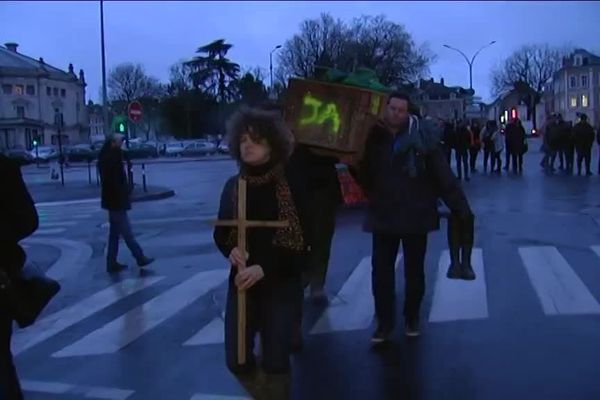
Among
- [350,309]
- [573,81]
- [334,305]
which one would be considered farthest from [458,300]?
[573,81]

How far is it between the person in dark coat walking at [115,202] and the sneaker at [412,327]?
5.27 m

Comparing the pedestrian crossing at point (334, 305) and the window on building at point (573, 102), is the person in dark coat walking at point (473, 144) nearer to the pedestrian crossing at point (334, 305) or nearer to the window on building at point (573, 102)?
the pedestrian crossing at point (334, 305)

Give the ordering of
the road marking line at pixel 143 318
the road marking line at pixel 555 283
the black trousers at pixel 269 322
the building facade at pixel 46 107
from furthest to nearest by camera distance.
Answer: the building facade at pixel 46 107 → the road marking line at pixel 555 283 → the road marking line at pixel 143 318 → the black trousers at pixel 269 322

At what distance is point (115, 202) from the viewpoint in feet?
34.9

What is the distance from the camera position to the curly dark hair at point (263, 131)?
4020mm

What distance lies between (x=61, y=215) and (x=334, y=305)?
13.5 m

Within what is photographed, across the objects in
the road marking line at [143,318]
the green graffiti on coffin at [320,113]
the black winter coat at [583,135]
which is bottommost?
the road marking line at [143,318]

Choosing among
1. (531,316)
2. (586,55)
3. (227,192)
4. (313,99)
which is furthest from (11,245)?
(586,55)

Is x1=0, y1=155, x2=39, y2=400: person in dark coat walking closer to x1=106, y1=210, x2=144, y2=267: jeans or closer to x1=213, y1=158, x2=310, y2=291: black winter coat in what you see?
x1=213, y1=158, x2=310, y2=291: black winter coat

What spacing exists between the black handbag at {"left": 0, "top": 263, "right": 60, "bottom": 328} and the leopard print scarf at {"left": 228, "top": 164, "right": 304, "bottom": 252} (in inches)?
40.0

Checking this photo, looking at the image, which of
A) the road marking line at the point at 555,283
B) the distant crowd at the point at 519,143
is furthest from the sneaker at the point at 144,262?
the distant crowd at the point at 519,143

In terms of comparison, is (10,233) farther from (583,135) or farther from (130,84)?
(130,84)

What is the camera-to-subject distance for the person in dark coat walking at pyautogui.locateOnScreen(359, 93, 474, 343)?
5.77m

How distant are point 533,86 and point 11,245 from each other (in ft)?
402
